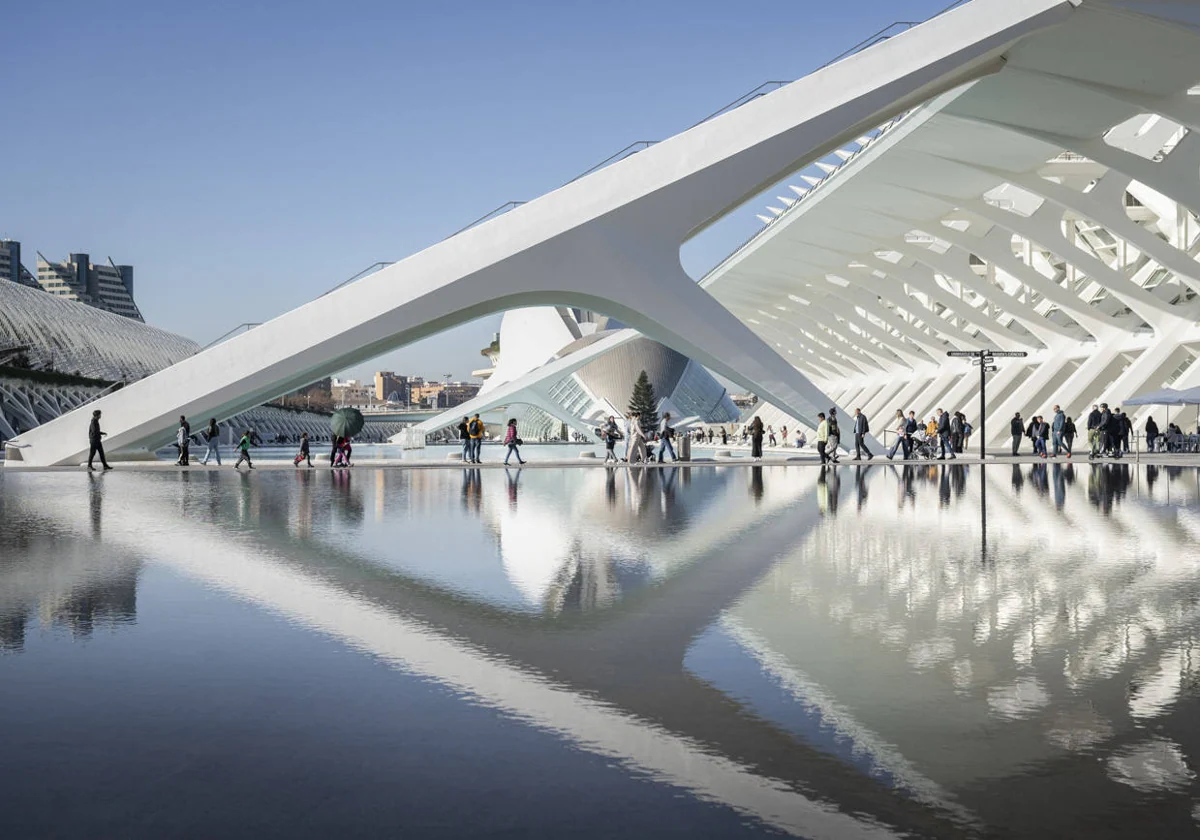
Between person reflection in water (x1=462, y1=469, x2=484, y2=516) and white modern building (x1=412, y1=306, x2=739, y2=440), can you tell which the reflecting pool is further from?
white modern building (x1=412, y1=306, x2=739, y2=440)


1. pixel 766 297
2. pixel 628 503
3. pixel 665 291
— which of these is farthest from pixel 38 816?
pixel 766 297

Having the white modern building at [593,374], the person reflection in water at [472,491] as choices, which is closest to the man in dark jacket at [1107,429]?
the person reflection in water at [472,491]

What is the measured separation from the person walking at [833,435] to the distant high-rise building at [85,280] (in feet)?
517

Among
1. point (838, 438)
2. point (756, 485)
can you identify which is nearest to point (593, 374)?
point (838, 438)

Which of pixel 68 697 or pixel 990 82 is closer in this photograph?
pixel 68 697

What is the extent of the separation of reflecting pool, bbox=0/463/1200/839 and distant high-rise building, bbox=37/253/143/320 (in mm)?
170444

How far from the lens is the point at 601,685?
3752mm

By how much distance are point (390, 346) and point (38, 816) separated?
58.7 feet

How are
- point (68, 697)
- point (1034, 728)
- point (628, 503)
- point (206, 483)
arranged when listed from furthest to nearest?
point (206, 483) < point (628, 503) < point (68, 697) < point (1034, 728)

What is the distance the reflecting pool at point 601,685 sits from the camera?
2.55 metres

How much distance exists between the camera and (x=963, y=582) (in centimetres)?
602

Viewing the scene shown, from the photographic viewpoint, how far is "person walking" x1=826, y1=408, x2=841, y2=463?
862 inches

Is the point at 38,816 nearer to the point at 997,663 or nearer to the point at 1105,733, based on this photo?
the point at 1105,733

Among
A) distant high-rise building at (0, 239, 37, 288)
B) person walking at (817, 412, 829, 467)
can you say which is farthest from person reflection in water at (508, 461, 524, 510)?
distant high-rise building at (0, 239, 37, 288)
